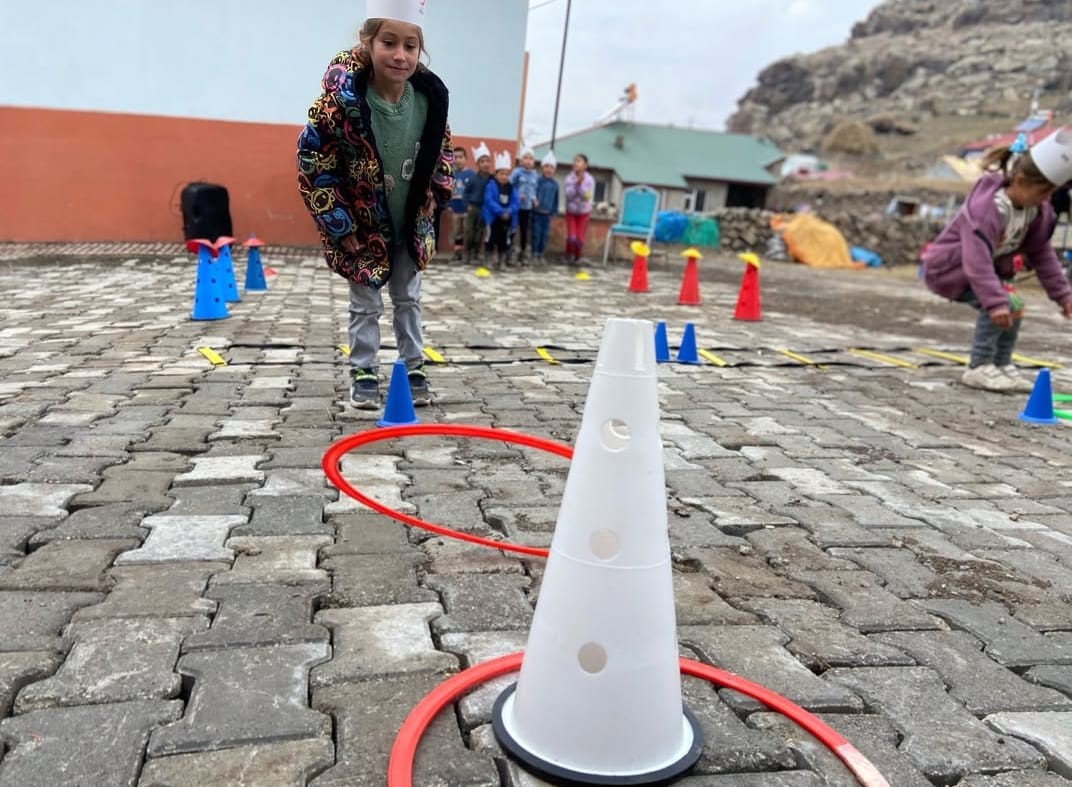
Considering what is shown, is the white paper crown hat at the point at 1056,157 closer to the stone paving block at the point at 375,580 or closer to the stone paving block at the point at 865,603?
the stone paving block at the point at 865,603

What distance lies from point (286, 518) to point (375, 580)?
1.90 feet

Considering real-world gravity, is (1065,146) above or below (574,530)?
above

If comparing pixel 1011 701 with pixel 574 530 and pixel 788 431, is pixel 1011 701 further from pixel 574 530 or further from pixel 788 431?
pixel 788 431

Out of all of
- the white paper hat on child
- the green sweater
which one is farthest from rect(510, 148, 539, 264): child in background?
the green sweater

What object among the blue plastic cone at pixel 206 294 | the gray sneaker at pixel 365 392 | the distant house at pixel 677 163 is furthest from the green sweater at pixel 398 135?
the distant house at pixel 677 163

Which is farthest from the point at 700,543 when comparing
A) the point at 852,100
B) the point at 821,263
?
the point at 852,100

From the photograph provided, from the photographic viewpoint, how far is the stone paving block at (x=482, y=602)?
81.3 inches

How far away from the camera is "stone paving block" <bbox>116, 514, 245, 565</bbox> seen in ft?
7.76

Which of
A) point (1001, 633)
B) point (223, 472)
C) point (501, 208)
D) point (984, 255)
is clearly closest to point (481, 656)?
point (1001, 633)

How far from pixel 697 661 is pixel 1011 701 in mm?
703

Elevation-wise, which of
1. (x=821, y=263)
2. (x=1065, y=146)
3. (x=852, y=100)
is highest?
(x=852, y=100)

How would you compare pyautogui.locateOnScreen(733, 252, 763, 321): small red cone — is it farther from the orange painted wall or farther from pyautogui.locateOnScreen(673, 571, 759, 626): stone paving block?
the orange painted wall

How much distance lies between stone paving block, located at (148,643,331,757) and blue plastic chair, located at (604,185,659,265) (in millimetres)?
13205

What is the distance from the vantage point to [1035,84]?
7606 cm
